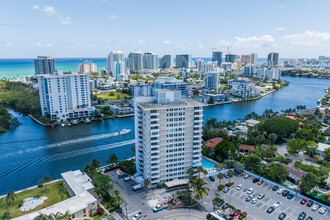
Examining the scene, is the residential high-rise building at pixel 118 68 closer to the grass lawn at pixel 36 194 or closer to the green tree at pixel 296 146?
the grass lawn at pixel 36 194

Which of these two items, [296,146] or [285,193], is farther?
[296,146]

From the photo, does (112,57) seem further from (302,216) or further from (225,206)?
(302,216)

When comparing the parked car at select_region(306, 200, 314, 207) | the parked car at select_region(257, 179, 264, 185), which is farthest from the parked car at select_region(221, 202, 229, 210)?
the parked car at select_region(306, 200, 314, 207)

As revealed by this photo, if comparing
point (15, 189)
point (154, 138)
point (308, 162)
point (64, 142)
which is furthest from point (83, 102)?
point (308, 162)

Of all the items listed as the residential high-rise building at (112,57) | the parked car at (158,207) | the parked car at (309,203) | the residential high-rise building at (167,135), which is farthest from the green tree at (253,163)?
the residential high-rise building at (112,57)

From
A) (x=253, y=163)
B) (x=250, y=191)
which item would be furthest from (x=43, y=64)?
(x=250, y=191)

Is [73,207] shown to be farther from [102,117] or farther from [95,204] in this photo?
[102,117]
